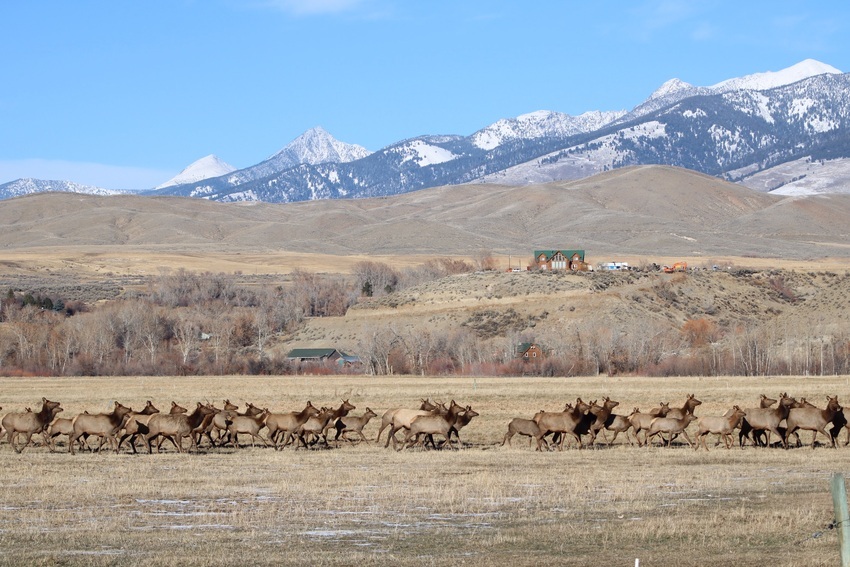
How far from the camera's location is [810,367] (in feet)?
221

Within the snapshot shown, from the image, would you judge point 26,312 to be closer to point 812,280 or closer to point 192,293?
point 192,293

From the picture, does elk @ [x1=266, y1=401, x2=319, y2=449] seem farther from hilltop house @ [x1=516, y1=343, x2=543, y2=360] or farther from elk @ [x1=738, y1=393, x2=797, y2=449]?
hilltop house @ [x1=516, y1=343, x2=543, y2=360]

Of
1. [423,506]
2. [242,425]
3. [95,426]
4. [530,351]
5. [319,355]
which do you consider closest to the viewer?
[423,506]

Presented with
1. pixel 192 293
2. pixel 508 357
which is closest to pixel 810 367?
pixel 508 357

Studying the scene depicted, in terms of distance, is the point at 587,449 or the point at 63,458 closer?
the point at 63,458

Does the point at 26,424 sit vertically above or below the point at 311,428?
above

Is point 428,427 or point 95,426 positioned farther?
point 428,427

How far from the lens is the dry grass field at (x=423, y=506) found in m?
13.9

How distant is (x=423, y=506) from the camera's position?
17.6 meters

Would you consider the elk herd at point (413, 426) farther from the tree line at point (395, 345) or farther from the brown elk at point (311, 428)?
the tree line at point (395, 345)

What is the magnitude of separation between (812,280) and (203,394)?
86028mm

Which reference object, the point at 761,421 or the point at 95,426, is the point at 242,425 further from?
the point at 761,421

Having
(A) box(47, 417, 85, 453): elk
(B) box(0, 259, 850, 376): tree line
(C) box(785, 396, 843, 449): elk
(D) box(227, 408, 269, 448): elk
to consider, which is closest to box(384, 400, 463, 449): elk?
(D) box(227, 408, 269, 448): elk

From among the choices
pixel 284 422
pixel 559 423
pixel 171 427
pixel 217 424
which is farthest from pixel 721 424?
pixel 171 427
